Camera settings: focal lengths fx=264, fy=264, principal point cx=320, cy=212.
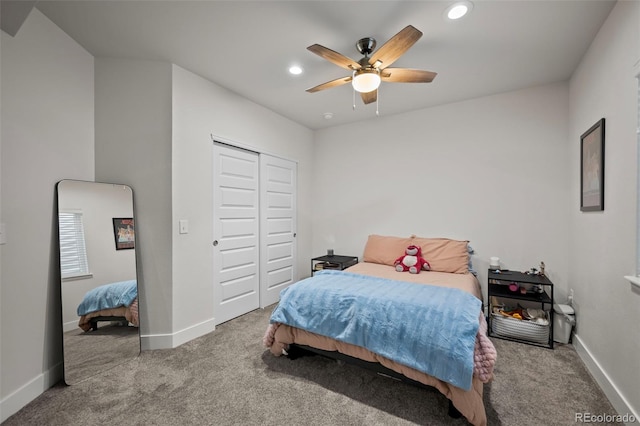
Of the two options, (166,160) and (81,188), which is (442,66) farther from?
(81,188)

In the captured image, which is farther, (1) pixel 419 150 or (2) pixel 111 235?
(1) pixel 419 150

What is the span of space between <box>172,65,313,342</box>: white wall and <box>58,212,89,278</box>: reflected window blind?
0.65m

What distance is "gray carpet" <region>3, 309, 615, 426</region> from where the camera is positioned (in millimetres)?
1619

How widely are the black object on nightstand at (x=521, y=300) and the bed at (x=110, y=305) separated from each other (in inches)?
136

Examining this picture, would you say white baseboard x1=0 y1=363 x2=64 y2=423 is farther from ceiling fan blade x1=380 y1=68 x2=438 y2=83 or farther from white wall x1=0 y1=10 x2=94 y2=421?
ceiling fan blade x1=380 y1=68 x2=438 y2=83

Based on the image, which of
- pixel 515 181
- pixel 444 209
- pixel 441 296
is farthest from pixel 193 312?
pixel 515 181

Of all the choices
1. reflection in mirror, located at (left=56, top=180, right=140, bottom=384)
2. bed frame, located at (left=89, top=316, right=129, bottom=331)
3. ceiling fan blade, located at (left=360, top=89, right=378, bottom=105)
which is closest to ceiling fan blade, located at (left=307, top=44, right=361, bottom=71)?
ceiling fan blade, located at (left=360, top=89, right=378, bottom=105)

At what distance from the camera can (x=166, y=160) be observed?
Result: 246 centimetres

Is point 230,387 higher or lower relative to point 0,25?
lower

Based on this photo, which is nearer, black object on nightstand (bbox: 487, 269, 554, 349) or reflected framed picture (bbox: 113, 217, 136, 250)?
reflected framed picture (bbox: 113, 217, 136, 250)

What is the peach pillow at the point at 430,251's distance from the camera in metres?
2.98

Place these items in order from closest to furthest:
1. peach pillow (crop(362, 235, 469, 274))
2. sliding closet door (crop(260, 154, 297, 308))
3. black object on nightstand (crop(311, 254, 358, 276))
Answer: peach pillow (crop(362, 235, 469, 274))
sliding closet door (crop(260, 154, 297, 308))
black object on nightstand (crop(311, 254, 358, 276))

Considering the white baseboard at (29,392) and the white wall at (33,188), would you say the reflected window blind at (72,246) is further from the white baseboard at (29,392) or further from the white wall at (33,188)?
the white baseboard at (29,392)

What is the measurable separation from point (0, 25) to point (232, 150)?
180cm
